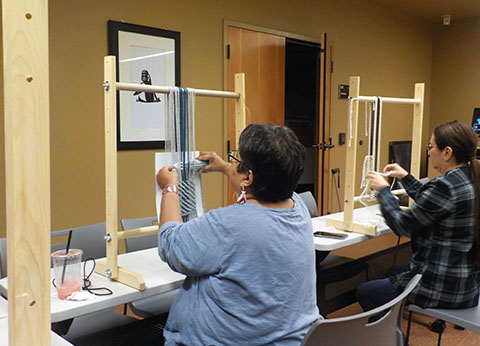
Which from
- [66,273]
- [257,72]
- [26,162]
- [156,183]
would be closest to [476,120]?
[257,72]

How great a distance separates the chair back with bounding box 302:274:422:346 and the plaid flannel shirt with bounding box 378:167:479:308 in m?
0.65

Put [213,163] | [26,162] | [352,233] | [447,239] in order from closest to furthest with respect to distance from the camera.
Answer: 1. [26,162]
2. [213,163]
3. [447,239]
4. [352,233]

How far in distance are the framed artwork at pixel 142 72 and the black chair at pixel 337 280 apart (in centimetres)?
150

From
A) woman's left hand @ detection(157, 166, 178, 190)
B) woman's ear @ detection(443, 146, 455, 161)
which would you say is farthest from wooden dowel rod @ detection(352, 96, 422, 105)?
woman's left hand @ detection(157, 166, 178, 190)

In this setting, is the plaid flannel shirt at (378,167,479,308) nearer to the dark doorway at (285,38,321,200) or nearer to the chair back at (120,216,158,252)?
the chair back at (120,216,158,252)

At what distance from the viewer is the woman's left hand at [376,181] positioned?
2.25 meters

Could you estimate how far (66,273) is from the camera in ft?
4.98

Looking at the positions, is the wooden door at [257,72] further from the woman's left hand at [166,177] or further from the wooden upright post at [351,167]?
the woman's left hand at [166,177]

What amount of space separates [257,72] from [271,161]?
3130 millimetres

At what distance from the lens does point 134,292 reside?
158cm

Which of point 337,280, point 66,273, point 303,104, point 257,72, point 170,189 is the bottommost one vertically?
point 337,280

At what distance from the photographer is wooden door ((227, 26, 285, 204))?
13.4 feet

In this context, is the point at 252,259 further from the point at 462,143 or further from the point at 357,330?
the point at 462,143

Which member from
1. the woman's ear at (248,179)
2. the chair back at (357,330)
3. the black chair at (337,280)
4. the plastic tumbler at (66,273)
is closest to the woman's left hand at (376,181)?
the black chair at (337,280)
